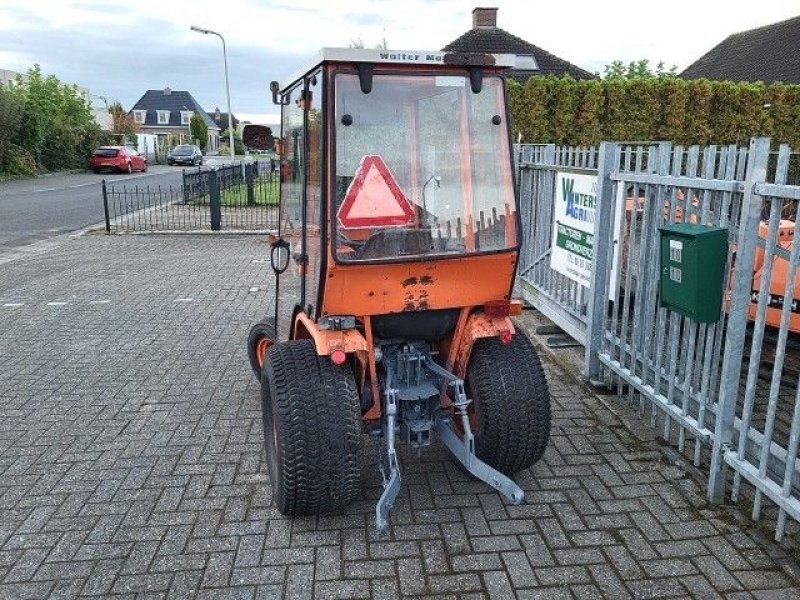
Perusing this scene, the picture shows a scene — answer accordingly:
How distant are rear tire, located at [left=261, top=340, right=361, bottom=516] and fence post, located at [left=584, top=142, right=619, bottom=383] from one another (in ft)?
8.43

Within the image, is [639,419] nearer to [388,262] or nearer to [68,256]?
[388,262]

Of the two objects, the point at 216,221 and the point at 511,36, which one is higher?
Answer: the point at 511,36

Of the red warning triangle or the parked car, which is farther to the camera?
the parked car

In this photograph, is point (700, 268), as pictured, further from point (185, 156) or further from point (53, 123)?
point (185, 156)

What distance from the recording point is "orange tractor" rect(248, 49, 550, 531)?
308 cm

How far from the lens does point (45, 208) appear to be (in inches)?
711

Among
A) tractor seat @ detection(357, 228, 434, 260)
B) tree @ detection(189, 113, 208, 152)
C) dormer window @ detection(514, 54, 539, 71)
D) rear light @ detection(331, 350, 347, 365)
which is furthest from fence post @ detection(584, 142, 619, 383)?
tree @ detection(189, 113, 208, 152)

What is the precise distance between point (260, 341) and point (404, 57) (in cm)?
266

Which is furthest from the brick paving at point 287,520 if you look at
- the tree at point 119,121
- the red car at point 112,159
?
the tree at point 119,121

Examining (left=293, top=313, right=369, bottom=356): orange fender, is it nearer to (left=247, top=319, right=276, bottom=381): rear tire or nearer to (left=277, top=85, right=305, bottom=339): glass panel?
(left=277, top=85, right=305, bottom=339): glass panel

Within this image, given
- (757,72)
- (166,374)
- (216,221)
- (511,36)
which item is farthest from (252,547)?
(757,72)

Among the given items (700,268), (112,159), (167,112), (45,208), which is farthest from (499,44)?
(167,112)

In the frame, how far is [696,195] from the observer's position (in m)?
4.07

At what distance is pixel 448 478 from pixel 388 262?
4.60ft
